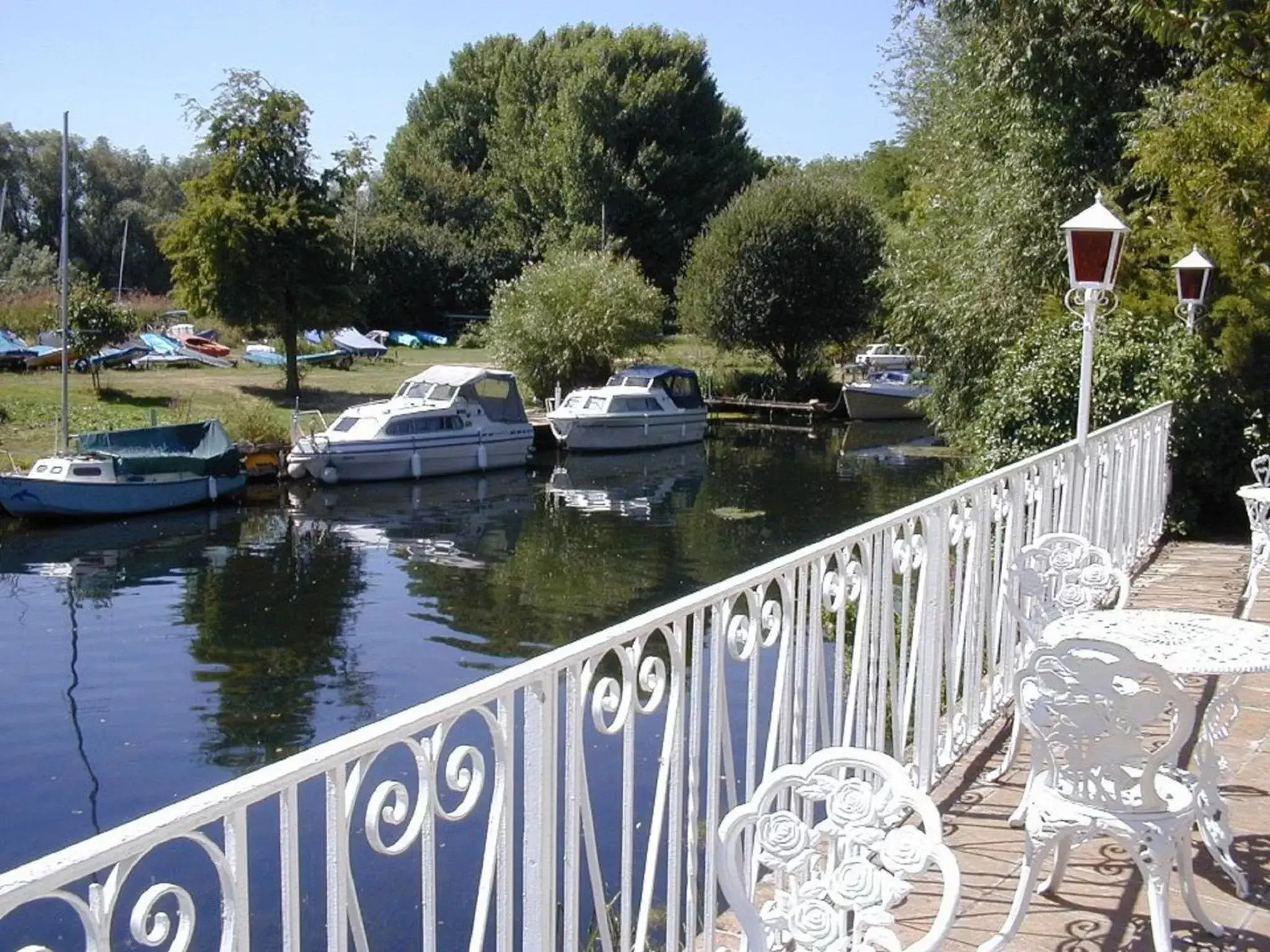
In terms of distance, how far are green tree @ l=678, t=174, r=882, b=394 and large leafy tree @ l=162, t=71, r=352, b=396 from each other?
423 inches

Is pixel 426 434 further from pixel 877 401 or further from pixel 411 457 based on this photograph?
pixel 877 401

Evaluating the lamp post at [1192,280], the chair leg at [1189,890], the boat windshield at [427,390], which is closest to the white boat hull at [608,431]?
the boat windshield at [427,390]

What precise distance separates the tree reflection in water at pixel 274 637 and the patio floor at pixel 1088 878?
7.47m

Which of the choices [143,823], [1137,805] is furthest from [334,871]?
[1137,805]

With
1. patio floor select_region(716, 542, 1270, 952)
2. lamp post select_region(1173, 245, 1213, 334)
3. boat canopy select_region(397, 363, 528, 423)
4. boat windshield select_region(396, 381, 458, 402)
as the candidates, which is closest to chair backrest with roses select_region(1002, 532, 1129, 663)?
patio floor select_region(716, 542, 1270, 952)

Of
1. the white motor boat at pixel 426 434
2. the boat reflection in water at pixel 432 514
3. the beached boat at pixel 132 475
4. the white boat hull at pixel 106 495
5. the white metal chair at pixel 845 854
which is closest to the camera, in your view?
the white metal chair at pixel 845 854

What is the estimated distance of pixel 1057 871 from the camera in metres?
3.49

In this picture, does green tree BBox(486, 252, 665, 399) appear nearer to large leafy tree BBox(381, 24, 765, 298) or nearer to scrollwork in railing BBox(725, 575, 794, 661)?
large leafy tree BBox(381, 24, 765, 298)

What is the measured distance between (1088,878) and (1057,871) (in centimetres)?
21

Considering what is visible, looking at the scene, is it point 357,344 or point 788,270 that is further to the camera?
point 357,344

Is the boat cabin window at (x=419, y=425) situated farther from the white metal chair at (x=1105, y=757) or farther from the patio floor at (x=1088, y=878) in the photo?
the white metal chair at (x=1105, y=757)

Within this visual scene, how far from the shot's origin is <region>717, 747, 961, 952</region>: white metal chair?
208 centimetres

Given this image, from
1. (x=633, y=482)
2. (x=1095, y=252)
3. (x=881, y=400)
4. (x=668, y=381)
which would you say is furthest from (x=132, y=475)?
(x=881, y=400)

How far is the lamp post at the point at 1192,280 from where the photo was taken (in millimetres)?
11211
